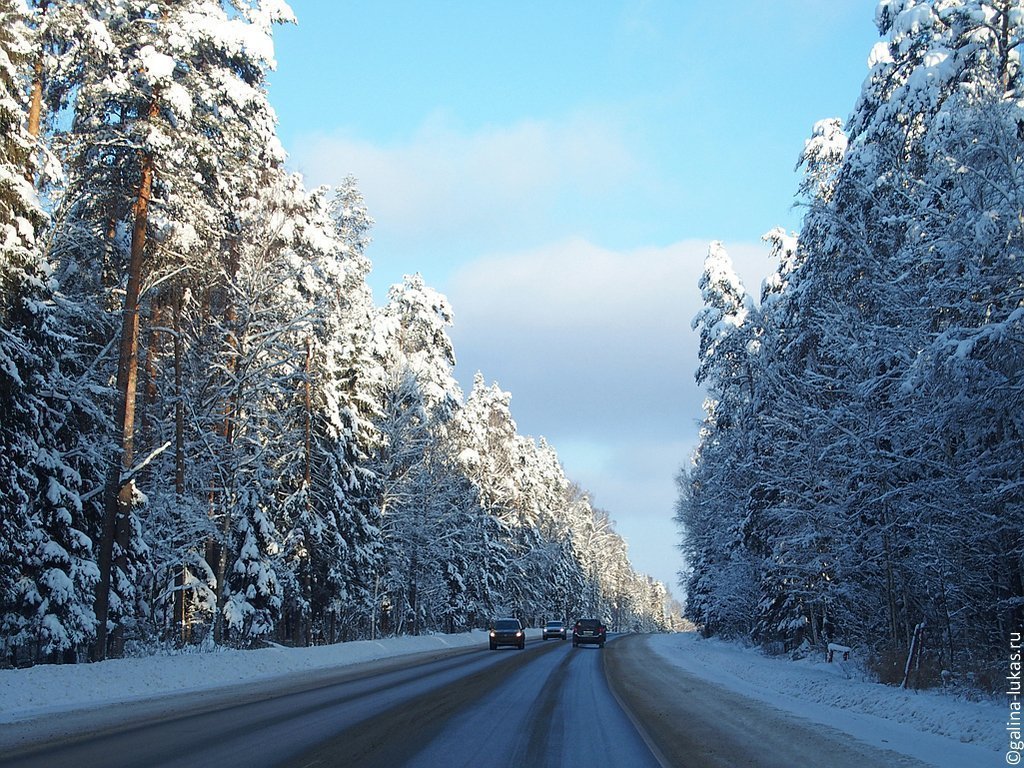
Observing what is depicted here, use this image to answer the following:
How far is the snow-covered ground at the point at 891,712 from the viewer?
32.4 ft

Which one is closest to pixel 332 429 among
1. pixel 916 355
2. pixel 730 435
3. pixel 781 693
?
pixel 730 435

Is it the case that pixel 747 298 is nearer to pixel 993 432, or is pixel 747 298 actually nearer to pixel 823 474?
pixel 823 474

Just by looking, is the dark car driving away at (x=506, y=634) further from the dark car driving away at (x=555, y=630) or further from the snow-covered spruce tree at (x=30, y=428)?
the snow-covered spruce tree at (x=30, y=428)

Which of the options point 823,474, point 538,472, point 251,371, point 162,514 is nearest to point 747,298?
point 823,474

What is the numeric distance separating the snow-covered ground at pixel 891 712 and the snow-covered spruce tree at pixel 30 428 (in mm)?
15453

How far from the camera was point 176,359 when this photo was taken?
84.1 feet

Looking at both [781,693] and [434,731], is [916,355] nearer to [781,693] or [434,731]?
[781,693]

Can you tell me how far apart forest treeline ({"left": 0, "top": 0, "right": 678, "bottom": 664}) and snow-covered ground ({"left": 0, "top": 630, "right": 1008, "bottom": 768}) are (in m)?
2.26

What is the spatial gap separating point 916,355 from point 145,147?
17366mm

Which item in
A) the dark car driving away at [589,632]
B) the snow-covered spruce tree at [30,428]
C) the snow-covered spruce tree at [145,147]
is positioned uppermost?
the snow-covered spruce tree at [145,147]

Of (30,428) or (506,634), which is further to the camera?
(506,634)

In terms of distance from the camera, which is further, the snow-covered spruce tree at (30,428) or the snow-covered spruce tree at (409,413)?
the snow-covered spruce tree at (409,413)
